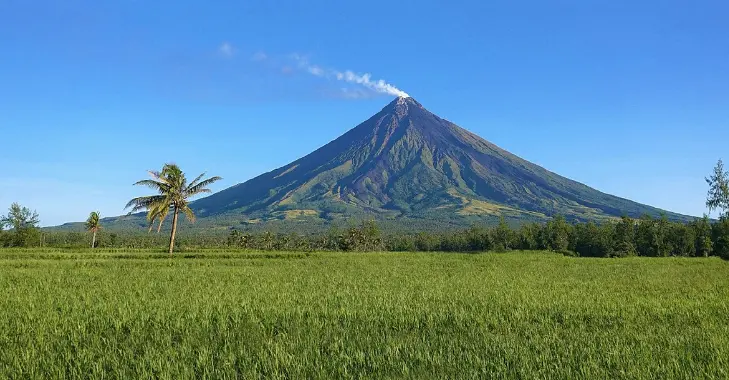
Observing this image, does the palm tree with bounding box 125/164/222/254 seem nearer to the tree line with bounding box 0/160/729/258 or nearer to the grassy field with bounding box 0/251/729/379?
the tree line with bounding box 0/160/729/258

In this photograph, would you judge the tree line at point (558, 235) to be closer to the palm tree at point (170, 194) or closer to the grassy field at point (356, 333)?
the palm tree at point (170, 194)

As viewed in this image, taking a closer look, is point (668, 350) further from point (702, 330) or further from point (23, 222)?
point (23, 222)

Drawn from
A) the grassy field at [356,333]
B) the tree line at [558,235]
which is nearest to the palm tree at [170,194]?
the tree line at [558,235]

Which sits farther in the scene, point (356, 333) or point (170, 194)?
point (170, 194)

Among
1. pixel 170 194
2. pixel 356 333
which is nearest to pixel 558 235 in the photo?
pixel 170 194

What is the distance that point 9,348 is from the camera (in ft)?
24.7

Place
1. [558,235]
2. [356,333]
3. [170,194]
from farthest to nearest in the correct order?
[558,235]
[170,194]
[356,333]

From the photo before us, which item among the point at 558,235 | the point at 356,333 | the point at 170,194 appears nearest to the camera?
the point at 356,333

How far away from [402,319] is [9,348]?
22.7 ft

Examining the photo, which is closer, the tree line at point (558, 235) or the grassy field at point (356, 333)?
the grassy field at point (356, 333)

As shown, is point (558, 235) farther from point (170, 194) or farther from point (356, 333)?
point (356, 333)

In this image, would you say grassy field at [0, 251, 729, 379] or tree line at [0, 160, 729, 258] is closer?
grassy field at [0, 251, 729, 379]

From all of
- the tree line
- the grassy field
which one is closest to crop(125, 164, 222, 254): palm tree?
the tree line

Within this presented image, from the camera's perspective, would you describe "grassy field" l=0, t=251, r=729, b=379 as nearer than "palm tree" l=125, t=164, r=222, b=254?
Yes
